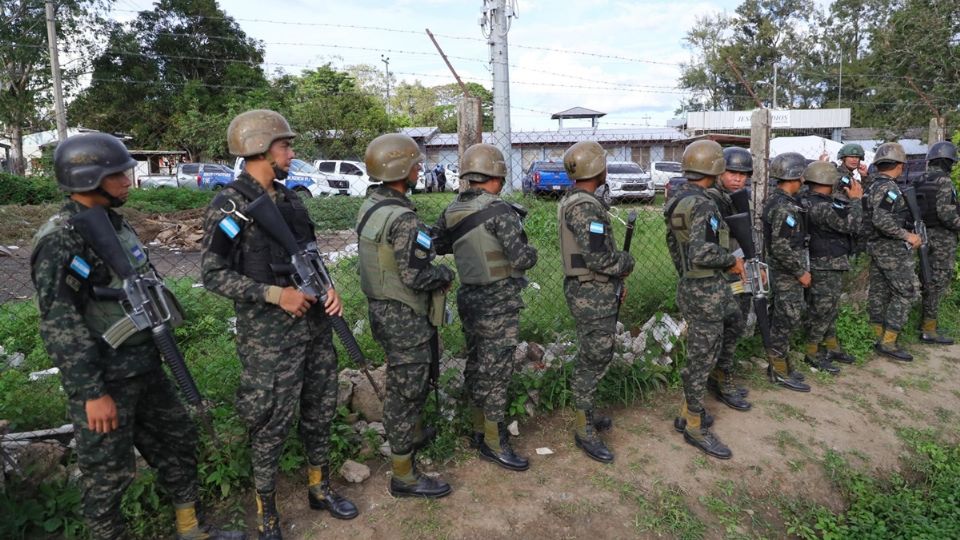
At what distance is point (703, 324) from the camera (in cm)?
371

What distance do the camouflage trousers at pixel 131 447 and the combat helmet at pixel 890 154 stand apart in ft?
19.5

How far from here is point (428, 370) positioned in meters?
3.14

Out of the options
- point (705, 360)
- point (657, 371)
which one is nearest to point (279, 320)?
point (705, 360)

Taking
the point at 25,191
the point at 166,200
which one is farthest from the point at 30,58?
the point at 166,200

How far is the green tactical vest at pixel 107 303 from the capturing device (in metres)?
2.26

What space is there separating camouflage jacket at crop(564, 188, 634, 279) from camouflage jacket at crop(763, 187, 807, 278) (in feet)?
6.13

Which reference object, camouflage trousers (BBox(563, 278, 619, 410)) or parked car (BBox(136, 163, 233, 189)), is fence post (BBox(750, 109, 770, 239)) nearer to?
camouflage trousers (BBox(563, 278, 619, 410))

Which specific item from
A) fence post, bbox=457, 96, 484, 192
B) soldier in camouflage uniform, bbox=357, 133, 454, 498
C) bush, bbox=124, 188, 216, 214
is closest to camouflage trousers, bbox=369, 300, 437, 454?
soldier in camouflage uniform, bbox=357, 133, 454, 498

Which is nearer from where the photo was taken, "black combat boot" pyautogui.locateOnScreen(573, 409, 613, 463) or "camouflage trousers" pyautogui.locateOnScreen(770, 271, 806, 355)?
"black combat boot" pyautogui.locateOnScreen(573, 409, 613, 463)

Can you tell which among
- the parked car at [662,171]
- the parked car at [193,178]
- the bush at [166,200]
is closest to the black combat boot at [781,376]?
the bush at [166,200]

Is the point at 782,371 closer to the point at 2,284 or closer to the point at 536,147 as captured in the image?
the point at 2,284

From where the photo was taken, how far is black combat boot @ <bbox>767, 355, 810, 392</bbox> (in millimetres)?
4551

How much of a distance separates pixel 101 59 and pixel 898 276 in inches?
1233

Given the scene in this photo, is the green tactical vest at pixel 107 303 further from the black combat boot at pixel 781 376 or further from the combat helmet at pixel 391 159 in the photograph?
the black combat boot at pixel 781 376
